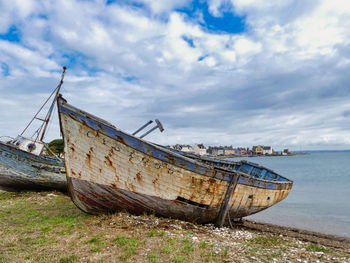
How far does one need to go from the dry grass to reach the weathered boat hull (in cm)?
635

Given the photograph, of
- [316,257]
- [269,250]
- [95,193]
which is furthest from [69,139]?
[316,257]

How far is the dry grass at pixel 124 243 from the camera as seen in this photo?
18.6ft

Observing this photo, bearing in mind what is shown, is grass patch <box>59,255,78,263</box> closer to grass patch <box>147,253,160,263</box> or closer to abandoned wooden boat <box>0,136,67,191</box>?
grass patch <box>147,253,160,263</box>

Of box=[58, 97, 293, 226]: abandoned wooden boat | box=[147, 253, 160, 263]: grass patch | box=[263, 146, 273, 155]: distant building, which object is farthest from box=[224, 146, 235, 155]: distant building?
box=[147, 253, 160, 263]: grass patch

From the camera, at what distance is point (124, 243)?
20.8 feet

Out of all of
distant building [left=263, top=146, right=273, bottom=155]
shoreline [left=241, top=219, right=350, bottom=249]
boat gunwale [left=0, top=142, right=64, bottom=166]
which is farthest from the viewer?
distant building [left=263, top=146, right=273, bottom=155]

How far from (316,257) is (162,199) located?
15.7ft

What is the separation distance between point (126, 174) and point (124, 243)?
7.63 feet

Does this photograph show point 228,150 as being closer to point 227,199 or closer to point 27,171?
point 27,171

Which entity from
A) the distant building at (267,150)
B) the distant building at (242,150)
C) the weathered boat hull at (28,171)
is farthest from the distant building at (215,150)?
the weathered boat hull at (28,171)

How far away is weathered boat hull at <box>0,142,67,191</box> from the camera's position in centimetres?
1544

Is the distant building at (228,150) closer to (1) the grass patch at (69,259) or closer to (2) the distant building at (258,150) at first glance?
(2) the distant building at (258,150)

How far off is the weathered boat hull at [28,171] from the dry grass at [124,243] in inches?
250

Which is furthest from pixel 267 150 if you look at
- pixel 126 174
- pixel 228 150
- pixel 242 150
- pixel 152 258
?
pixel 152 258
